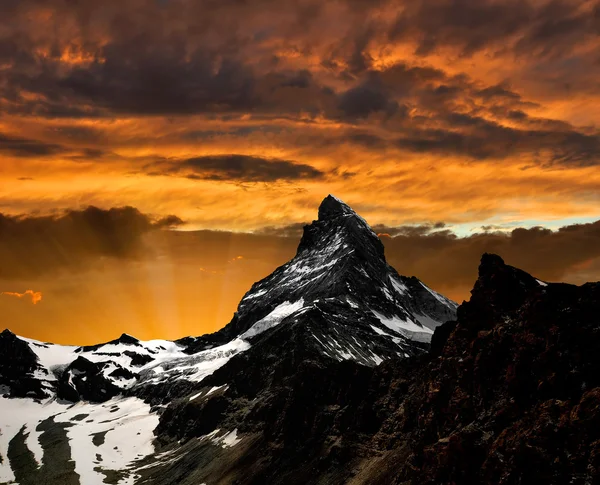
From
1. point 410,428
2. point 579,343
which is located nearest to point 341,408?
point 410,428

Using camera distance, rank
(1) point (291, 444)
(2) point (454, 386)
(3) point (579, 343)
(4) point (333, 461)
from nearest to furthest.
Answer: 1. (3) point (579, 343)
2. (2) point (454, 386)
3. (4) point (333, 461)
4. (1) point (291, 444)

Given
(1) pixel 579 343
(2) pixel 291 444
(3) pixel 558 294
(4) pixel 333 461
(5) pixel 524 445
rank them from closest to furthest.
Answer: (5) pixel 524 445
(1) pixel 579 343
(3) pixel 558 294
(4) pixel 333 461
(2) pixel 291 444

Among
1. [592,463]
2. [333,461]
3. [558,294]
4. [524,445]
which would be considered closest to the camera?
[592,463]

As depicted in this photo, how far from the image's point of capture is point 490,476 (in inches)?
3777

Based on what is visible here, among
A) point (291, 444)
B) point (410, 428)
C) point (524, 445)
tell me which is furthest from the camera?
point (291, 444)

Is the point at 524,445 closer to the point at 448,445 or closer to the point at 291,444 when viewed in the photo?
the point at 448,445

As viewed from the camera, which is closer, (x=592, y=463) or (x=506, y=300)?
(x=592, y=463)

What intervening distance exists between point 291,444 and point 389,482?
55.1 meters

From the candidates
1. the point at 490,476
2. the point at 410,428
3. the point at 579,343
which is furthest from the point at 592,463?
the point at 410,428

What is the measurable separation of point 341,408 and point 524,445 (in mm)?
97713

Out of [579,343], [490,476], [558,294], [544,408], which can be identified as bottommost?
[490,476]

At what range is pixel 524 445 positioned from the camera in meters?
91.4

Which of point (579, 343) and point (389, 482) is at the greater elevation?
point (579, 343)

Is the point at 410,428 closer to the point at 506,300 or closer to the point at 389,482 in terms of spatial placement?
the point at 389,482
